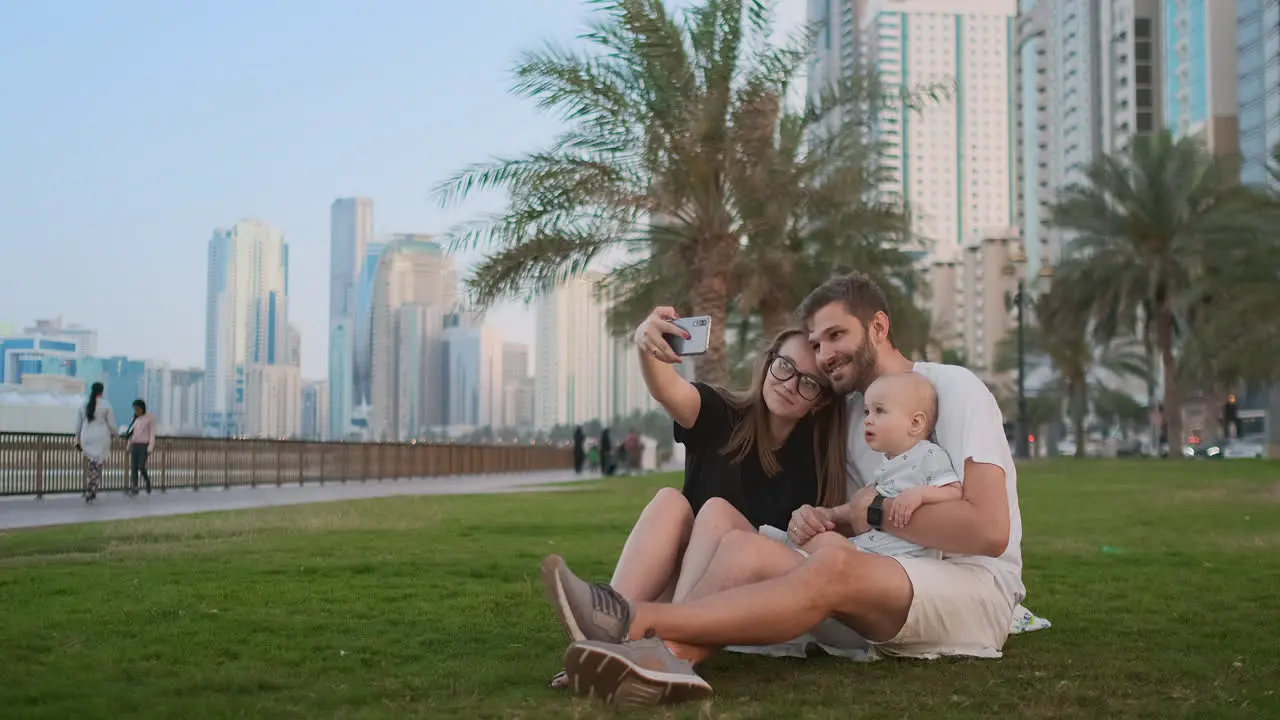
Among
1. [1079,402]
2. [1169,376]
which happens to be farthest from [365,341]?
[1169,376]

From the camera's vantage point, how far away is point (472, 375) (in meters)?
161

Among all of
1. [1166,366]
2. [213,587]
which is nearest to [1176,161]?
[1166,366]

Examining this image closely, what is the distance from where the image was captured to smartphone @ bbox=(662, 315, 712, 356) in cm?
414

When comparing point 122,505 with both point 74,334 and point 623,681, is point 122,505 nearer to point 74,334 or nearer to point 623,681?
point 623,681

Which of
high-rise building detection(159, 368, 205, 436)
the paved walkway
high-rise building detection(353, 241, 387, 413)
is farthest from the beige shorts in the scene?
high-rise building detection(353, 241, 387, 413)

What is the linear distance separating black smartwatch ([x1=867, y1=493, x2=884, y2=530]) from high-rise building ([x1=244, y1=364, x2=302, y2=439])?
393 ft

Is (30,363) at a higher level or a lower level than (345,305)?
lower

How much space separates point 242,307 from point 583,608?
14208 cm

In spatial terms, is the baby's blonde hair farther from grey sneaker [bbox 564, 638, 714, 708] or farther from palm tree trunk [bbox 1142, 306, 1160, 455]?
palm tree trunk [bbox 1142, 306, 1160, 455]

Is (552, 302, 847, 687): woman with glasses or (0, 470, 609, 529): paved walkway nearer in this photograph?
(552, 302, 847, 687): woman with glasses

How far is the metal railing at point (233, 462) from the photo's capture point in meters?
19.6

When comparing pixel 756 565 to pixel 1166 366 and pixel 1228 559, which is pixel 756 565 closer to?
pixel 1228 559

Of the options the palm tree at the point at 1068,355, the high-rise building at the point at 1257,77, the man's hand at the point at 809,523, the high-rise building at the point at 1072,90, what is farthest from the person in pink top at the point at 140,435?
the high-rise building at the point at 1072,90

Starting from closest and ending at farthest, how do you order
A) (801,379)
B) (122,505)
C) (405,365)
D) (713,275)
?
(801,379)
(122,505)
(713,275)
(405,365)
